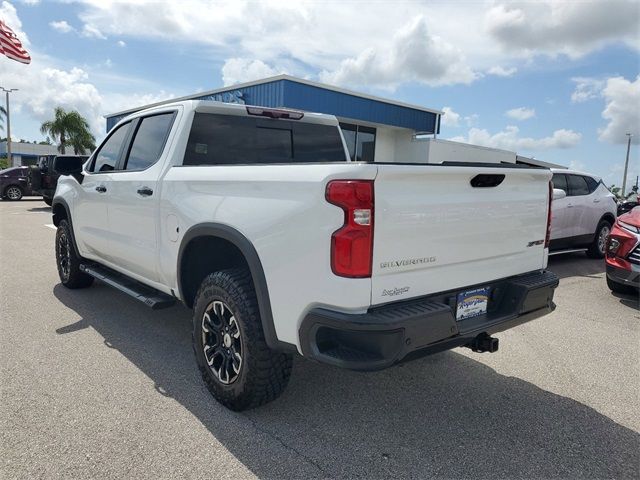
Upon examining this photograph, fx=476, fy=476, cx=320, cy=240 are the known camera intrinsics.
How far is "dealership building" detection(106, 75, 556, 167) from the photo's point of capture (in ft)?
52.4

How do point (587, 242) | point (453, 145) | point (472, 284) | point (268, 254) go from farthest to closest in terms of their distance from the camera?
point (453, 145)
point (587, 242)
point (472, 284)
point (268, 254)

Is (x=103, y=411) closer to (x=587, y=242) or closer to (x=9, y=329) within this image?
(x=9, y=329)

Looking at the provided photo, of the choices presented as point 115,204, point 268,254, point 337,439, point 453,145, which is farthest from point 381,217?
point 453,145

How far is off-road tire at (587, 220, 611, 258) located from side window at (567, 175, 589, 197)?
86cm

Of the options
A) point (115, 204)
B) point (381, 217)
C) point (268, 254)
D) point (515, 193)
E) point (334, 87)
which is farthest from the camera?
point (334, 87)

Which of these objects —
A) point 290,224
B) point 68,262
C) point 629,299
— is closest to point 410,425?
point 290,224

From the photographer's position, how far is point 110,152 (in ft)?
15.7

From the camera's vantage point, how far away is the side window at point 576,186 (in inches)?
334

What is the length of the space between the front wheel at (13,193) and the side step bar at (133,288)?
19.4 m

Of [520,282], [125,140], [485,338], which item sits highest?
[125,140]

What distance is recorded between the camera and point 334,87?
16844mm

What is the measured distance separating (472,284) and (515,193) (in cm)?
68

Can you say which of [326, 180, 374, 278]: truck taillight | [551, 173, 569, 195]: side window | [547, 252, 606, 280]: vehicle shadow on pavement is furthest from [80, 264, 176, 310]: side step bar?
[551, 173, 569, 195]: side window

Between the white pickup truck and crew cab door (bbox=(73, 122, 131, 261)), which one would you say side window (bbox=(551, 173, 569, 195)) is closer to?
the white pickup truck
